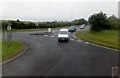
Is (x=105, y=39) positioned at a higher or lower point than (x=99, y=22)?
lower

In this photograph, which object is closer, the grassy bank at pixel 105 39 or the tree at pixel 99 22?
the grassy bank at pixel 105 39

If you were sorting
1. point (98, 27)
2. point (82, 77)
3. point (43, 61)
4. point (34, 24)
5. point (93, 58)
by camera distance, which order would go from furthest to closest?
point (34, 24) < point (98, 27) < point (93, 58) < point (43, 61) < point (82, 77)

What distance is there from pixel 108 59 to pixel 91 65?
130 inches

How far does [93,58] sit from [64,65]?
4592mm

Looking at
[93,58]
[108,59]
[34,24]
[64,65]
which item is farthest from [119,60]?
[34,24]

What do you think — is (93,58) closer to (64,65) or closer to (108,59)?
(108,59)

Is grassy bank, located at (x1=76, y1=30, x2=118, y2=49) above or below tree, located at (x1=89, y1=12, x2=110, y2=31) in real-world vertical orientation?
below

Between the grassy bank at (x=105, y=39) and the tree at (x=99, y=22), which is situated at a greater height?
the tree at (x=99, y=22)

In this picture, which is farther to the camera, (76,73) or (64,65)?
(64,65)

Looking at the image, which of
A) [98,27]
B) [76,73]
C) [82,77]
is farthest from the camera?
[98,27]

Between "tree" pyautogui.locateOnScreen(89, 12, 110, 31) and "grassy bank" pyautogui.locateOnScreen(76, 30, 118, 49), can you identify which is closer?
"grassy bank" pyautogui.locateOnScreen(76, 30, 118, 49)

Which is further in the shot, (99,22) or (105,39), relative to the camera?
(99,22)

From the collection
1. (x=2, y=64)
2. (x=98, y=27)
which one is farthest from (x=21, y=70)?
(x=98, y=27)

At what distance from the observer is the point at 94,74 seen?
654 inches
